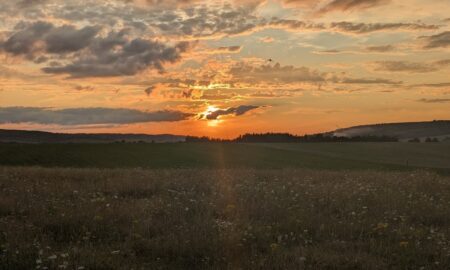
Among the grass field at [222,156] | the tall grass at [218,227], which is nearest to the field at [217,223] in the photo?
the tall grass at [218,227]

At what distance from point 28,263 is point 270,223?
227 inches

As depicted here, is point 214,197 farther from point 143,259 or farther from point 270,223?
point 143,259

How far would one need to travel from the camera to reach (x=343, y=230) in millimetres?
11227

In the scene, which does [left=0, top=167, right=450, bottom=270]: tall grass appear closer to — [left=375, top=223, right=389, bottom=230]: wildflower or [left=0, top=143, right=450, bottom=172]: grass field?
[left=375, top=223, right=389, bottom=230]: wildflower

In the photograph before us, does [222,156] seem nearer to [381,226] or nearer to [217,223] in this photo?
[217,223]

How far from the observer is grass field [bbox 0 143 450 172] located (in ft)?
156

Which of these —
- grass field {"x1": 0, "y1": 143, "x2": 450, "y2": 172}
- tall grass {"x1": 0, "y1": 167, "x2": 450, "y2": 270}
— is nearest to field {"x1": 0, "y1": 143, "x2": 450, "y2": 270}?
tall grass {"x1": 0, "y1": 167, "x2": 450, "y2": 270}

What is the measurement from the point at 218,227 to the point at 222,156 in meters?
50.5

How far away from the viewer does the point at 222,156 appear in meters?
61.4

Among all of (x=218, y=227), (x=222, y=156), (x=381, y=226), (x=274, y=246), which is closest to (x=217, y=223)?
(x=218, y=227)

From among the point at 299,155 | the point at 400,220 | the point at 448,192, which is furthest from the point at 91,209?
the point at 299,155

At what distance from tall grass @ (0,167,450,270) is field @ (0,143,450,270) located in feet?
0.09

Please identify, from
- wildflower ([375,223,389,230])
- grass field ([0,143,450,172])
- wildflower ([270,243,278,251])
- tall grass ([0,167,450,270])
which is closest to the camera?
tall grass ([0,167,450,270])

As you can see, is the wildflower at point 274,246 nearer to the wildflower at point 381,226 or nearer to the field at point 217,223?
the field at point 217,223
